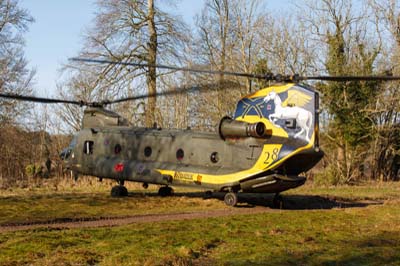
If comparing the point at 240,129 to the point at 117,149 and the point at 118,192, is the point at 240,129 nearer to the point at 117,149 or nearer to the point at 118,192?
the point at 117,149

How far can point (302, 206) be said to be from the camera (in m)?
18.4

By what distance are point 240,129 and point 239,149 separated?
28.2 inches

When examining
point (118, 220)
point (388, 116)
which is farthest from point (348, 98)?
point (118, 220)

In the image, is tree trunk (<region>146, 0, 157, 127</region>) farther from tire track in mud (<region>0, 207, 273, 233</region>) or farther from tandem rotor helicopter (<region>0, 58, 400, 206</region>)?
tire track in mud (<region>0, 207, 273, 233</region>)

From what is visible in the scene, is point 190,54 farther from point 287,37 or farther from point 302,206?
point 302,206

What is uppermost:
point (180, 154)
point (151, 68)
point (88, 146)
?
point (151, 68)

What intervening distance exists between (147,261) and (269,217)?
6.76 m

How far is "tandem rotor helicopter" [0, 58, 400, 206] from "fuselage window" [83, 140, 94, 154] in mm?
1000

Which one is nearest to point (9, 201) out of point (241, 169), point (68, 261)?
point (241, 169)

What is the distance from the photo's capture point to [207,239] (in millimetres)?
10828

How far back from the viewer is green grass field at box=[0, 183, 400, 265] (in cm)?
901

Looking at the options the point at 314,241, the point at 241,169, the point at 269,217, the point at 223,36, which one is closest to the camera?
the point at 314,241

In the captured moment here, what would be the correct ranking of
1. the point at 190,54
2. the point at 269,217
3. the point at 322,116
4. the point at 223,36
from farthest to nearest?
the point at 223,36 → the point at 190,54 → the point at 322,116 → the point at 269,217

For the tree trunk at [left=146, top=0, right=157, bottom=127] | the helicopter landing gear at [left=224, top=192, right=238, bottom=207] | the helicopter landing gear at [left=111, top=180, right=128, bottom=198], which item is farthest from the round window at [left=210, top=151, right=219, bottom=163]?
the tree trunk at [left=146, top=0, right=157, bottom=127]
